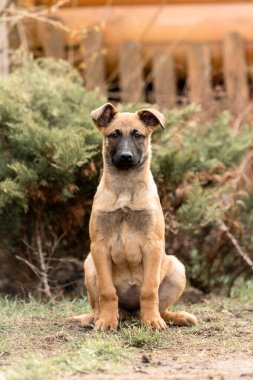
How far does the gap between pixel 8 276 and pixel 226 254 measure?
2634mm

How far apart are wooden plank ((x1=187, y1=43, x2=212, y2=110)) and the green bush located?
2.43m

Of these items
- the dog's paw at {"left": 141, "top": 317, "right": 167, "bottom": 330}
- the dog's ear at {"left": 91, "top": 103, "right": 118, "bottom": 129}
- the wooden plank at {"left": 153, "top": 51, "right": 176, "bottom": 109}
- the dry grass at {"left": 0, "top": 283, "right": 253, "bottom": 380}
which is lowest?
the dry grass at {"left": 0, "top": 283, "right": 253, "bottom": 380}

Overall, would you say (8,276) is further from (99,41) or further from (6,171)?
(99,41)

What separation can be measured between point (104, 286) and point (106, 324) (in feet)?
1.06

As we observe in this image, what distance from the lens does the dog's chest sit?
6.61 metres

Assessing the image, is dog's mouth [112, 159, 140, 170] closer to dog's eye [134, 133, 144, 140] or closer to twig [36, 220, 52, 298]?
dog's eye [134, 133, 144, 140]

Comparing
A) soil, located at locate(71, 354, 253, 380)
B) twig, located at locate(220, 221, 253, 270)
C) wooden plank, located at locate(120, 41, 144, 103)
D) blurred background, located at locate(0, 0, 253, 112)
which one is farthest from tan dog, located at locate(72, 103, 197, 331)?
blurred background, located at locate(0, 0, 253, 112)

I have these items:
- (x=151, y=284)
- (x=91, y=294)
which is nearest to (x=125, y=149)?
(x=151, y=284)

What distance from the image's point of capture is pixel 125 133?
667 cm

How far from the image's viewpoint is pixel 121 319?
23.1 ft

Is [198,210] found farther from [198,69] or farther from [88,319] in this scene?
[198,69]

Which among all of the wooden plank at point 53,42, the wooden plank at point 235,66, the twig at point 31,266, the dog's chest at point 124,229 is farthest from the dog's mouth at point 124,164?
the wooden plank at point 53,42

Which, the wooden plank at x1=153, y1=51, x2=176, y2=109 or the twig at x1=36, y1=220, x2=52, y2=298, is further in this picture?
the wooden plank at x1=153, y1=51, x2=176, y2=109

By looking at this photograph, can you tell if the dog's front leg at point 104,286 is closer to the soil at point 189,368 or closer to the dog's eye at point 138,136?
the soil at point 189,368
